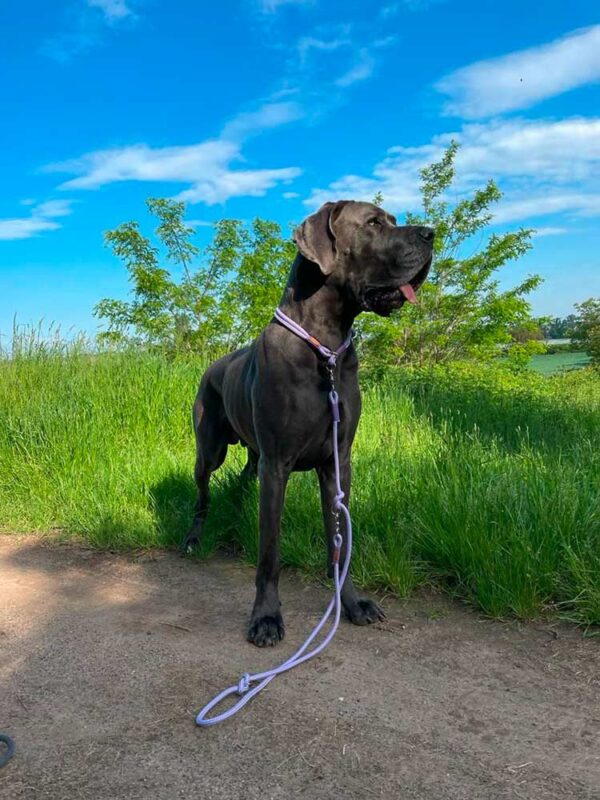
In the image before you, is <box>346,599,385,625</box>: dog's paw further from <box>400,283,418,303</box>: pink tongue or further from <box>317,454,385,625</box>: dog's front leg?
<box>400,283,418,303</box>: pink tongue

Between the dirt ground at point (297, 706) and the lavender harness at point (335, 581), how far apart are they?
5cm

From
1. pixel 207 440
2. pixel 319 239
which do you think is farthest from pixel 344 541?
pixel 319 239

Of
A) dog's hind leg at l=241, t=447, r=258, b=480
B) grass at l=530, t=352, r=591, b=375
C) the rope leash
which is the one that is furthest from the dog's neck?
grass at l=530, t=352, r=591, b=375

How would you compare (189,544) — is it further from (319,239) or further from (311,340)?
(319,239)

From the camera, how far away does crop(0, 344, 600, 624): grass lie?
3.33 m

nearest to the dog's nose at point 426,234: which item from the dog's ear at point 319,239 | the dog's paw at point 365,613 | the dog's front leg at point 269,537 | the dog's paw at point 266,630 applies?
the dog's ear at point 319,239

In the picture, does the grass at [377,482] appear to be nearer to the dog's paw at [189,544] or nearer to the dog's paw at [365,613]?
the dog's paw at [189,544]

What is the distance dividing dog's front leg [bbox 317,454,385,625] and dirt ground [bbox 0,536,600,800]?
11 cm

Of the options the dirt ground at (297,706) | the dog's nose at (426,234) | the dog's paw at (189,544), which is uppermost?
the dog's nose at (426,234)

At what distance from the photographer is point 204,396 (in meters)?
4.66

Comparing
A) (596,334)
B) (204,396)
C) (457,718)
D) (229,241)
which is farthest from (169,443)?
(596,334)

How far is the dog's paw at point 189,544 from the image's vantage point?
446 centimetres

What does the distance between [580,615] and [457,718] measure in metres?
0.97

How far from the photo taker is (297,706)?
2490mm
